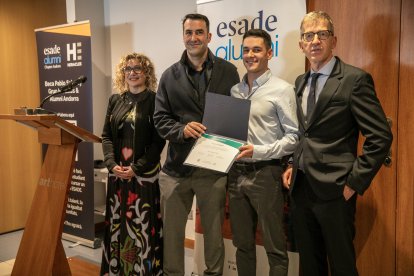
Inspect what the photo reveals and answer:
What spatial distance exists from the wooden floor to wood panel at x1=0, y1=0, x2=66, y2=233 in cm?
128

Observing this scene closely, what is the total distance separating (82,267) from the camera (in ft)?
10.5

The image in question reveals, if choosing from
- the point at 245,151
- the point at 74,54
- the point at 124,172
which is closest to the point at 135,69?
the point at 124,172

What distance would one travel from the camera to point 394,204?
239 centimetres

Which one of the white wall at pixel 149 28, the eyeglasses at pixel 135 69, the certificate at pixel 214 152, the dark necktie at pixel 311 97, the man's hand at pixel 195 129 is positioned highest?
the white wall at pixel 149 28

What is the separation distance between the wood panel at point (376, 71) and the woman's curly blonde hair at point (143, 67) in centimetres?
115

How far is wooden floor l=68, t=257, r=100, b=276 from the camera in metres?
3.08

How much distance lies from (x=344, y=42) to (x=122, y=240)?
6.42ft

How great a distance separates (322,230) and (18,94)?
3550 millimetres

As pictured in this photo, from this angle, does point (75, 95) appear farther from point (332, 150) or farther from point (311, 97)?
point (332, 150)

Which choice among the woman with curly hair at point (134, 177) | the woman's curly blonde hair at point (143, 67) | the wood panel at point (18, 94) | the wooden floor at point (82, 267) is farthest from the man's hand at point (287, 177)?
the wood panel at point (18, 94)

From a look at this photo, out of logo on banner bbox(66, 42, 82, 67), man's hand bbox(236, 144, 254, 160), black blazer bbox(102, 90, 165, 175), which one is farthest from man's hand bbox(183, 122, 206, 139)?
logo on banner bbox(66, 42, 82, 67)

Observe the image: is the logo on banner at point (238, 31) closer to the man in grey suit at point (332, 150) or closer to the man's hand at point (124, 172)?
the man in grey suit at point (332, 150)

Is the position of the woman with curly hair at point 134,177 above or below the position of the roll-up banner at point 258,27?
below

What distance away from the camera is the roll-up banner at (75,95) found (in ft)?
11.3
